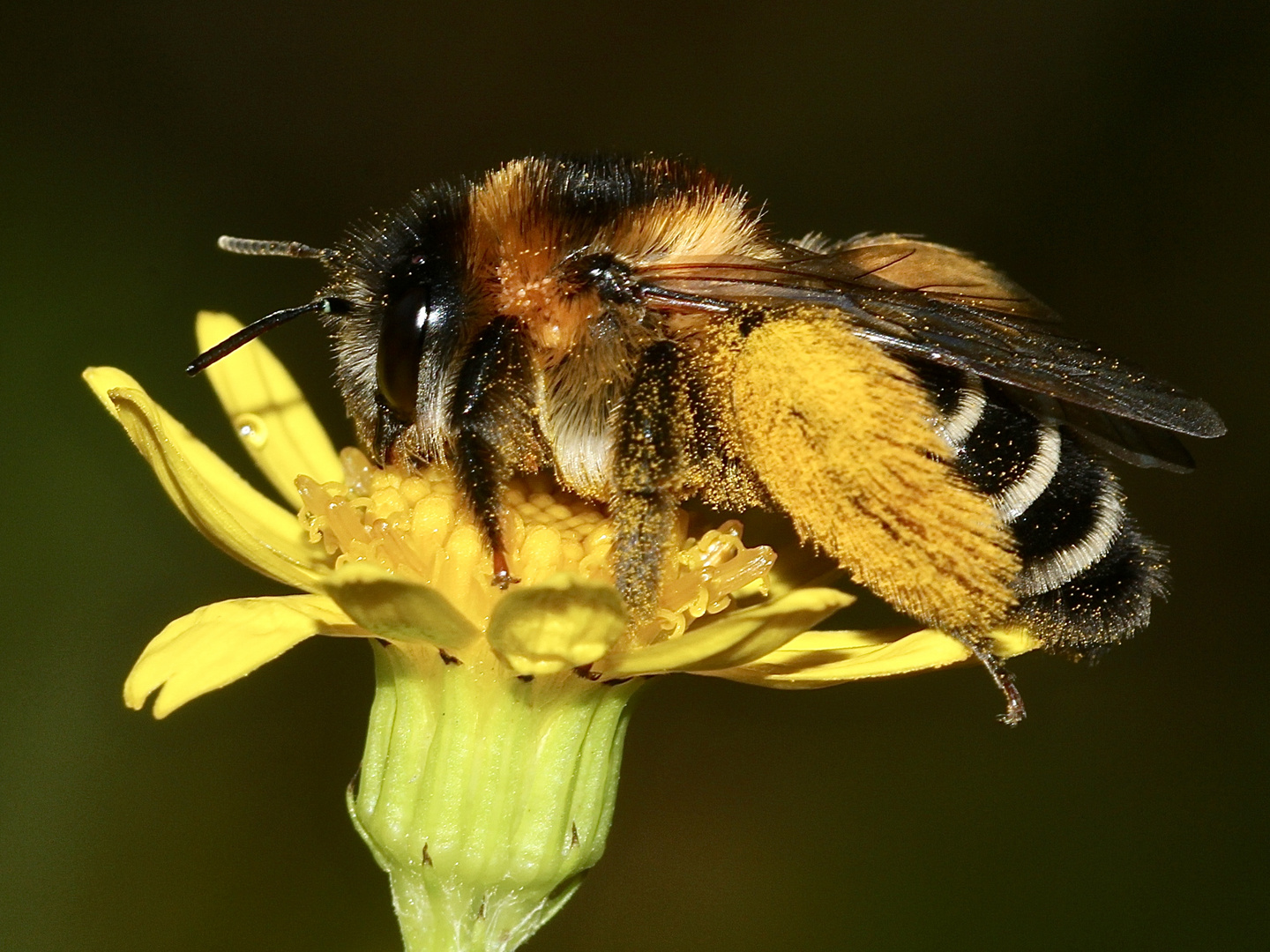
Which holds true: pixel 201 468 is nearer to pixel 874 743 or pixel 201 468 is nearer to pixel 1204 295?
pixel 874 743

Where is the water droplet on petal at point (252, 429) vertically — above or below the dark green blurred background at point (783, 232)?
above


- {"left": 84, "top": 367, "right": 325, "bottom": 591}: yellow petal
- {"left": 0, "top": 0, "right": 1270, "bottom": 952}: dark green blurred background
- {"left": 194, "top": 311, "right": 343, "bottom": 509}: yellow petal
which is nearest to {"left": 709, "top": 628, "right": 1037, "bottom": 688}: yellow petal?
{"left": 84, "top": 367, "right": 325, "bottom": 591}: yellow petal

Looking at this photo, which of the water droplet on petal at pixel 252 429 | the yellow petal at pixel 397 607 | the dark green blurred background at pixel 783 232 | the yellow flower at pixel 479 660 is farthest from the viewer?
the dark green blurred background at pixel 783 232

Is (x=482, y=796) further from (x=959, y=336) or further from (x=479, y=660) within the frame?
(x=959, y=336)

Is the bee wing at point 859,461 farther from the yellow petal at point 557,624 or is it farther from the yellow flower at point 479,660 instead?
the yellow petal at point 557,624

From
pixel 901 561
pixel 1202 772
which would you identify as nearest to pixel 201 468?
pixel 901 561

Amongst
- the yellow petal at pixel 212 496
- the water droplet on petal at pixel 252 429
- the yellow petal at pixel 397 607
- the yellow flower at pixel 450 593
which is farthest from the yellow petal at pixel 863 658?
the water droplet on petal at pixel 252 429
